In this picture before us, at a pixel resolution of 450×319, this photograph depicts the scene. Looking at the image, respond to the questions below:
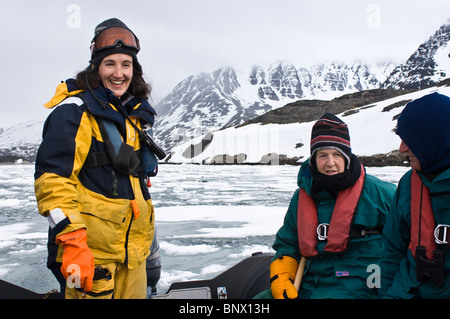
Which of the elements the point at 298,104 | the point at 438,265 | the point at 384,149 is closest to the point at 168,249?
the point at 438,265

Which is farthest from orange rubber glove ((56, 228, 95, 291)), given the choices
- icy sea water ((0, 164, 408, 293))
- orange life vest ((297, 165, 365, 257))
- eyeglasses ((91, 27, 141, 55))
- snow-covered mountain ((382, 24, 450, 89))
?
snow-covered mountain ((382, 24, 450, 89))

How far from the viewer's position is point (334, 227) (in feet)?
6.15

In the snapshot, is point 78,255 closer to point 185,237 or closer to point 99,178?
point 99,178

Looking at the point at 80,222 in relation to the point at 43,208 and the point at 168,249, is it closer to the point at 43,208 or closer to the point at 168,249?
the point at 43,208

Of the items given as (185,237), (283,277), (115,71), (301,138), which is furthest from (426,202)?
(301,138)

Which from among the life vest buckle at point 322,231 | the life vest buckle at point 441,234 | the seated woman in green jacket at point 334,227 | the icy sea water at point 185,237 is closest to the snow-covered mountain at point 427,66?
the icy sea water at point 185,237

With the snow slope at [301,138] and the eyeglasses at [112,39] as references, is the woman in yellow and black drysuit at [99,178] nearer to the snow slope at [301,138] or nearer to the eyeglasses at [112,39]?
the eyeglasses at [112,39]

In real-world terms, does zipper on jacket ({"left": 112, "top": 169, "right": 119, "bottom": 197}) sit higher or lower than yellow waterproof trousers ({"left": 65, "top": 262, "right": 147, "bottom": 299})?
higher

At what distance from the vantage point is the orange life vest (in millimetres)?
1852

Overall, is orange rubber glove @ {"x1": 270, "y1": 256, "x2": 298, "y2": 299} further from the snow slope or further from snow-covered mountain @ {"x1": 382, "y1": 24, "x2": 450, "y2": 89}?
snow-covered mountain @ {"x1": 382, "y1": 24, "x2": 450, "y2": 89}

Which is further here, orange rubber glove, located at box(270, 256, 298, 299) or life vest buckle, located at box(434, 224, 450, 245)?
orange rubber glove, located at box(270, 256, 298, 299)

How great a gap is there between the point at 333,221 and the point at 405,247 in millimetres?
411

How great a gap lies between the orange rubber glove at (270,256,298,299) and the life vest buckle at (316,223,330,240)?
0.29 meters

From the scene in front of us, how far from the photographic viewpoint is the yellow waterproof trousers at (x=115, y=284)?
161 cm
